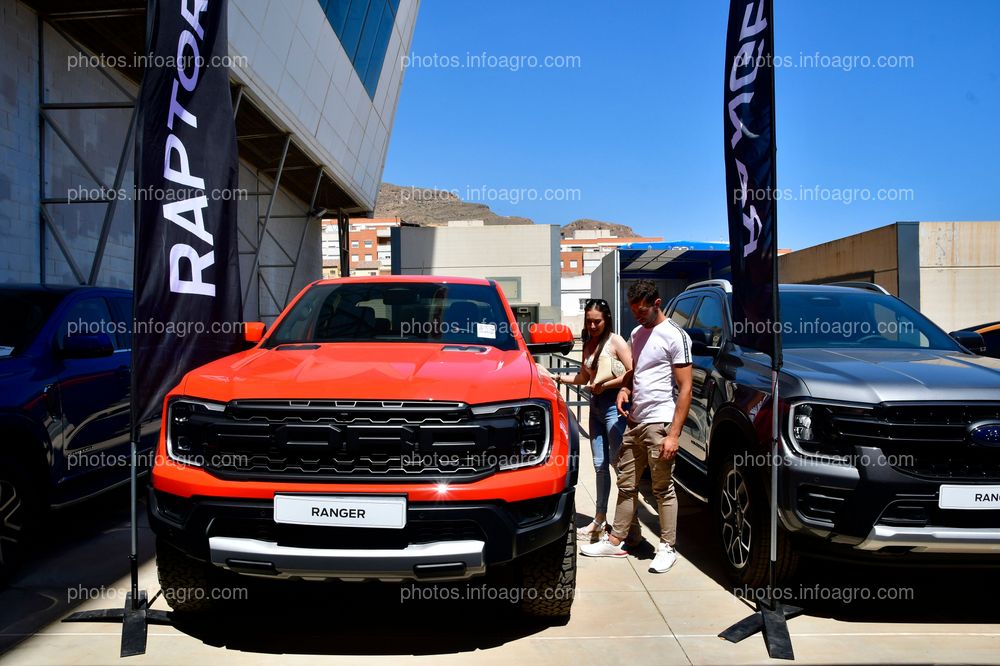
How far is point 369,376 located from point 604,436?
2.33 m

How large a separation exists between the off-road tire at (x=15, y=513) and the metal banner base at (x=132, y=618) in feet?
2.38

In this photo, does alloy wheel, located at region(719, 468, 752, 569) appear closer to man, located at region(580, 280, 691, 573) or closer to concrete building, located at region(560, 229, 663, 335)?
man, located at region(580, 280, 691, 573)

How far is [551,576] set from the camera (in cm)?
335

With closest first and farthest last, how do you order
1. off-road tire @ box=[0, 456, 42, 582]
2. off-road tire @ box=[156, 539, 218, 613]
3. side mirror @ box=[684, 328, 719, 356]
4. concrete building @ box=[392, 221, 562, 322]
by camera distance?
off-road tire @ box=[156, 539, 218, 613] < off-road tire @ box=[0, 456, 42, 582] < side mirror @ box=[684, 328, 719, 356] < concrete building @ box=[392, 221, 562, 322]

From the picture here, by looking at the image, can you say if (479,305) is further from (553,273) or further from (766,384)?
(553,273)

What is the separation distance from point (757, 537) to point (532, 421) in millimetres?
1616

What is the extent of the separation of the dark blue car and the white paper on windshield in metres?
2.60

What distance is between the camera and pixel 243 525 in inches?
116

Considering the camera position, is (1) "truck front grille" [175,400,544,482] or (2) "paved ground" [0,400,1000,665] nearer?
(1) "truck front grille" [175,400,544,482]

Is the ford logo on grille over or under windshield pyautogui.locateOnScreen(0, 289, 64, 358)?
under

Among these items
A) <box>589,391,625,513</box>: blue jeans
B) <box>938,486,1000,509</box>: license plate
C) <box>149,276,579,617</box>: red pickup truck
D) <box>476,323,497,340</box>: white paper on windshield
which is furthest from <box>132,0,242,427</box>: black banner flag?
<box>938,486,1000,509</box>: license plate

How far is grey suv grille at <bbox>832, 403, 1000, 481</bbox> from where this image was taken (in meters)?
3.35

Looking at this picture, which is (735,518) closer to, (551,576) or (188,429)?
(551,576)

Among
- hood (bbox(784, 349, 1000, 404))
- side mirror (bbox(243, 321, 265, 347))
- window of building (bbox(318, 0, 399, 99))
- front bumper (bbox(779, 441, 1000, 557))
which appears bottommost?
front bumper (bbox(779, 441, 1000, 557))
